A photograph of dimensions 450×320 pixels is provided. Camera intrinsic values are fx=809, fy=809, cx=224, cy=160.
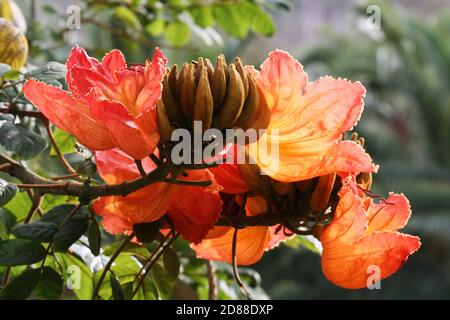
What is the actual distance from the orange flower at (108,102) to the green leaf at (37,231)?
10cm

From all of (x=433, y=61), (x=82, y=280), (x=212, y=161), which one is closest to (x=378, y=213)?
(x=212, y=161)

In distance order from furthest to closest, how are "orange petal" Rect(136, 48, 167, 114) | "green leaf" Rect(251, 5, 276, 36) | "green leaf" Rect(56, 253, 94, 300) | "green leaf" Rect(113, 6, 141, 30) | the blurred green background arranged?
the blurred green background < "green leaf" Rect(113, 6, 141, 30) < "green leaf" Rect(251, 5, 276, 36) < "green leaf" Rect(56, 253, 94, 300) < "orange petal" Rect(136, 48, 167, 114)

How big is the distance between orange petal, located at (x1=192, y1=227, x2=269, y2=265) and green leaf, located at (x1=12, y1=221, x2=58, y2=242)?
0.34ft

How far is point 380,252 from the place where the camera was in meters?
0.52

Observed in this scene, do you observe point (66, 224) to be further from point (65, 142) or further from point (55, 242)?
point (65, 142)

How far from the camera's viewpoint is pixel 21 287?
593mm

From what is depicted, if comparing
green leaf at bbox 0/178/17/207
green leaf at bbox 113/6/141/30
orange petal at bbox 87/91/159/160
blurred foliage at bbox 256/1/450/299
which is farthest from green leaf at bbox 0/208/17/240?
blurred foliage at bbox 256/1/450/299

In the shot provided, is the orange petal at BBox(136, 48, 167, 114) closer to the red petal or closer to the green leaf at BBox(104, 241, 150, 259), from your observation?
the red petal

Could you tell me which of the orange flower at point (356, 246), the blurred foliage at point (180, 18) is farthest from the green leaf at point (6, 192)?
the blurred foliage at point (180, 18)

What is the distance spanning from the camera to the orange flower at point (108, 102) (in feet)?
1.53

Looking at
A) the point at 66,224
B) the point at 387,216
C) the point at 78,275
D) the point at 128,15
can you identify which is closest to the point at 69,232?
the point at 66,224

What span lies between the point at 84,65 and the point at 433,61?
5.15 m

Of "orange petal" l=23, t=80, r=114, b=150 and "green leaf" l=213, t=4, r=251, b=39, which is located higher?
"orange petal" l=23, t=80, r=114, b=150

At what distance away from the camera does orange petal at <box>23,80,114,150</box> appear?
49 centimetres
